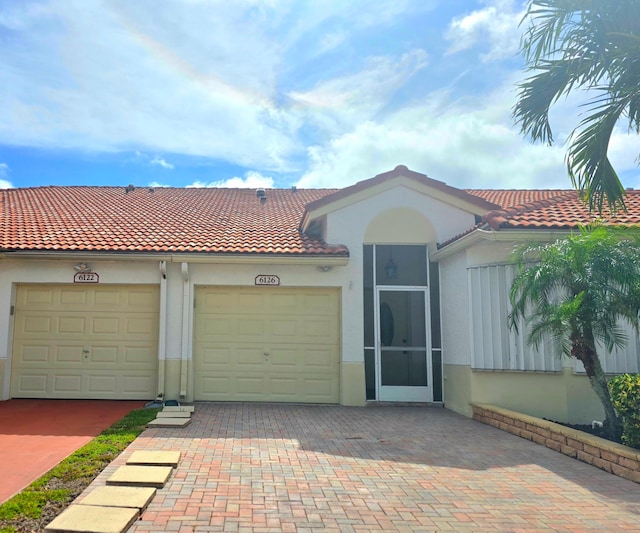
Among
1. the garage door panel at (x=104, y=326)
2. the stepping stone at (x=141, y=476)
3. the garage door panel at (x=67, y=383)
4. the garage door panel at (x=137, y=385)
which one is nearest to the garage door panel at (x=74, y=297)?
the garage door panel at (x=104, y=326)

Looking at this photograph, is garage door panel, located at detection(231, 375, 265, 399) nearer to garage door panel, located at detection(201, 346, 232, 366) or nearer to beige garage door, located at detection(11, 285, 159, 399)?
garage door panel, located at detection(201, 346, 232, 366)

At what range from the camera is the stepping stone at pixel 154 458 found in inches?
240

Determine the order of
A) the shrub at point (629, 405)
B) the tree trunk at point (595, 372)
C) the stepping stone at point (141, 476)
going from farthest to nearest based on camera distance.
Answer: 1. the tree trunk at point (595, 372)
2. the shrub at point (629, 405)
3. the stepping stone at point (141, 476)

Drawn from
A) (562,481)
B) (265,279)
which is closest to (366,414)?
(265,279)

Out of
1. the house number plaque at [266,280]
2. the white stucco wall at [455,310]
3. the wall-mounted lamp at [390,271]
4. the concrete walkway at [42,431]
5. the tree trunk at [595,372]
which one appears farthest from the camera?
the wall-mounted lamp at [390,271]

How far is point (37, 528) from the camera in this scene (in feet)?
14.2

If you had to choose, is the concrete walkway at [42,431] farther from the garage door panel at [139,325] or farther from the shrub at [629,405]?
the shrub at [629,405]

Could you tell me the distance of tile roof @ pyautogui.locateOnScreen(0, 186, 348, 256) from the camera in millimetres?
11203

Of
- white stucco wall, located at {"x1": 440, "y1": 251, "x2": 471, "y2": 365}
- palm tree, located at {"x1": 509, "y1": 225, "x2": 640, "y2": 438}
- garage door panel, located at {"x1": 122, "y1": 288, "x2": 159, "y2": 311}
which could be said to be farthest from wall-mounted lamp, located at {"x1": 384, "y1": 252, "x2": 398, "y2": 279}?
garage door panel, located at {"x1": 122, "y1": 288, "x2": 159, "y2": 311}

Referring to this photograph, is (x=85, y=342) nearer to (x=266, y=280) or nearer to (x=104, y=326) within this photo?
(x=104, y=326)

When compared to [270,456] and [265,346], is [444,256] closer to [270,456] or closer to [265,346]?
[265,346]

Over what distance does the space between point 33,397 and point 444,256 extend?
32.5ft

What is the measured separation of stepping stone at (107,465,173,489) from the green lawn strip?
13.3 inches

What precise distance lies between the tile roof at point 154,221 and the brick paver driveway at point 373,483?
4339mm
